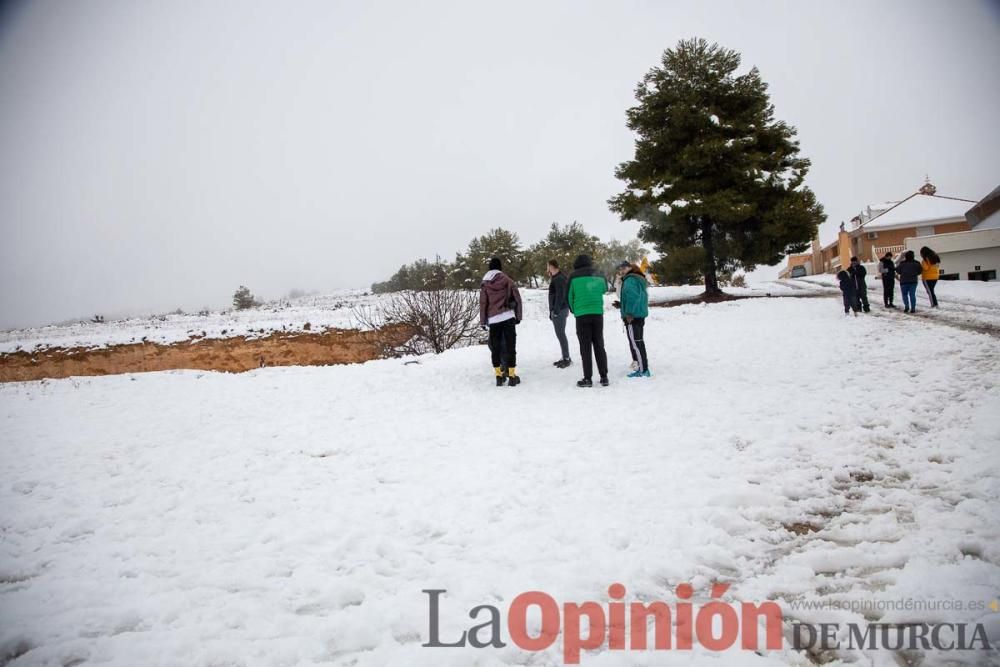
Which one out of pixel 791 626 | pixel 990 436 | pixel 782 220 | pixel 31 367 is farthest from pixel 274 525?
pixel 31 367

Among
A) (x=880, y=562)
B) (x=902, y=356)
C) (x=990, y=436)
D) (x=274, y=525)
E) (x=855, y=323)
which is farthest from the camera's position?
(x=855, y=323)

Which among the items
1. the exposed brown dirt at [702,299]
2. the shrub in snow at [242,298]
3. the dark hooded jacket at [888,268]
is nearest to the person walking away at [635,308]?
the dark hooded jacket at [888,268]

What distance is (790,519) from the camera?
339 cm

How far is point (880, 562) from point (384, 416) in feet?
20.3

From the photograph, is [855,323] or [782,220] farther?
[782,220]

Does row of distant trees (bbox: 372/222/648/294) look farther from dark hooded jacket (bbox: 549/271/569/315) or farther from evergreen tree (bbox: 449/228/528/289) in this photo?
dark hooded jacket (bbox: 549/271/569/315)

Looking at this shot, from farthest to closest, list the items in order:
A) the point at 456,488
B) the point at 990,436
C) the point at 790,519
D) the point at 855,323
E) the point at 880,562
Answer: the point at 855,323, the point at 456,488, the point at 990,436, the point at 790,519, the point at 880,562

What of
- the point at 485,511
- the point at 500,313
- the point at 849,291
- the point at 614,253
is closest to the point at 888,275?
the point at 849,291

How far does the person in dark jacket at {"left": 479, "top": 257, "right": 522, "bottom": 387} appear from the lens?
8.48 meters

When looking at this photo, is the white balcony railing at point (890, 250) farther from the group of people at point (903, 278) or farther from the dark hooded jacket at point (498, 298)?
the dark hooded jacket at point (498, 298)

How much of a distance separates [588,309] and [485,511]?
15.8 ft

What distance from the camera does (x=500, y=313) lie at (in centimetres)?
848

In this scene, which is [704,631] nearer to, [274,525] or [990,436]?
[274,525]

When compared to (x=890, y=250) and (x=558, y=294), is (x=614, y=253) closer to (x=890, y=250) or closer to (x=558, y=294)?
(x=890, y=250)
